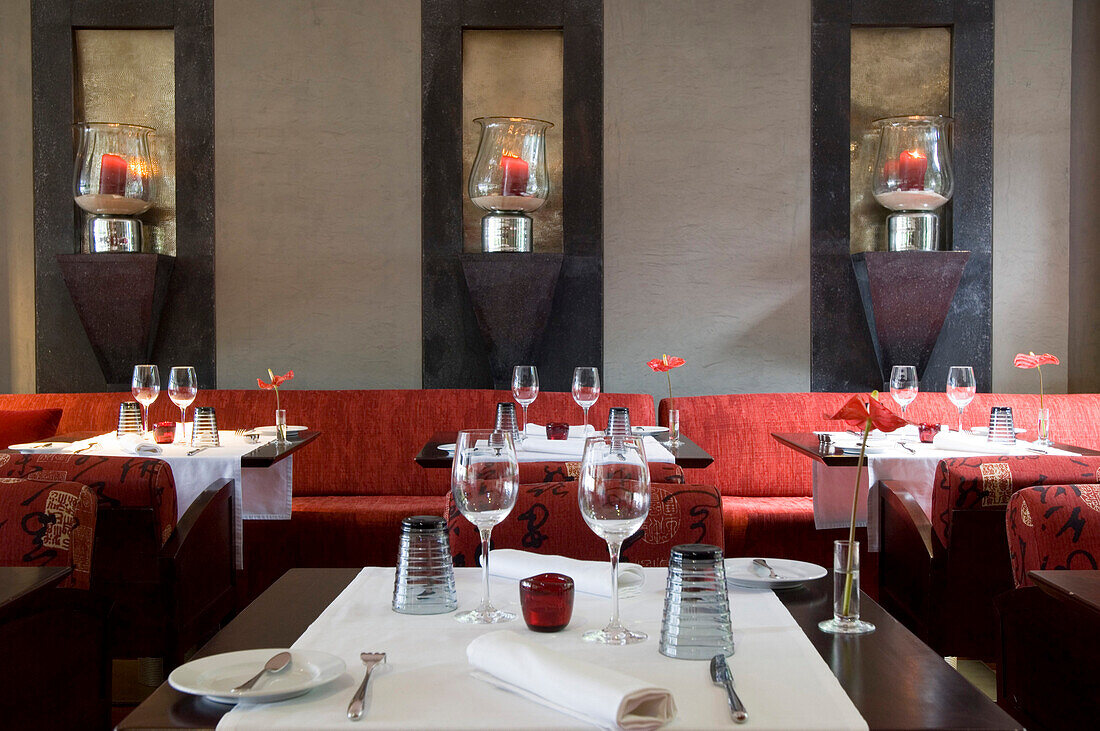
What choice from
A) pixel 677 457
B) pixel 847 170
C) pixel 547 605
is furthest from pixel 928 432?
pixel 547 605

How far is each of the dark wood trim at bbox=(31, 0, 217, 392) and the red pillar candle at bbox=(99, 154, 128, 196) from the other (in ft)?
0.85

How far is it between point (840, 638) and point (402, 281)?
141 inches

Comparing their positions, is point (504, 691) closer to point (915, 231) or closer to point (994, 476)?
point (994, 476)

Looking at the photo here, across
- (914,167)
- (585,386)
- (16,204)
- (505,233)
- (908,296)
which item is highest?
(914,167)

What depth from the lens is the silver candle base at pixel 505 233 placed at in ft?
14.1

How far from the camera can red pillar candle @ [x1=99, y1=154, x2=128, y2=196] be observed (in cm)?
426

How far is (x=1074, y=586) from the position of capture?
136 centimetres

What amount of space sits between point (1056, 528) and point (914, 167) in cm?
285

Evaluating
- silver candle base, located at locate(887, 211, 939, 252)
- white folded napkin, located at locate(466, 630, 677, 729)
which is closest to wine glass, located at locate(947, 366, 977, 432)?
silver candle base, located at locate(887, 211, 939, 252)

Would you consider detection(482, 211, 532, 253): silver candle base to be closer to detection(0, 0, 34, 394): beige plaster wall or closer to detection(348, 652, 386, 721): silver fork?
detection(0, 0, 34, 394): beige plaster wall

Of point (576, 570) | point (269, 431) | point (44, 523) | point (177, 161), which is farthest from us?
point (177, 161)

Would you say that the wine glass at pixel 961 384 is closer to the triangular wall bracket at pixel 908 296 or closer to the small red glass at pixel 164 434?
the triangular wall bracket at pixel 908 296

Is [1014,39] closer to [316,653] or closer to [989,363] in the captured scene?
[989,363]

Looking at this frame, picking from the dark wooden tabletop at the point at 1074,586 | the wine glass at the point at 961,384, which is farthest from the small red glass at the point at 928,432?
the dark wooden tabletop at the point at 1074,586
